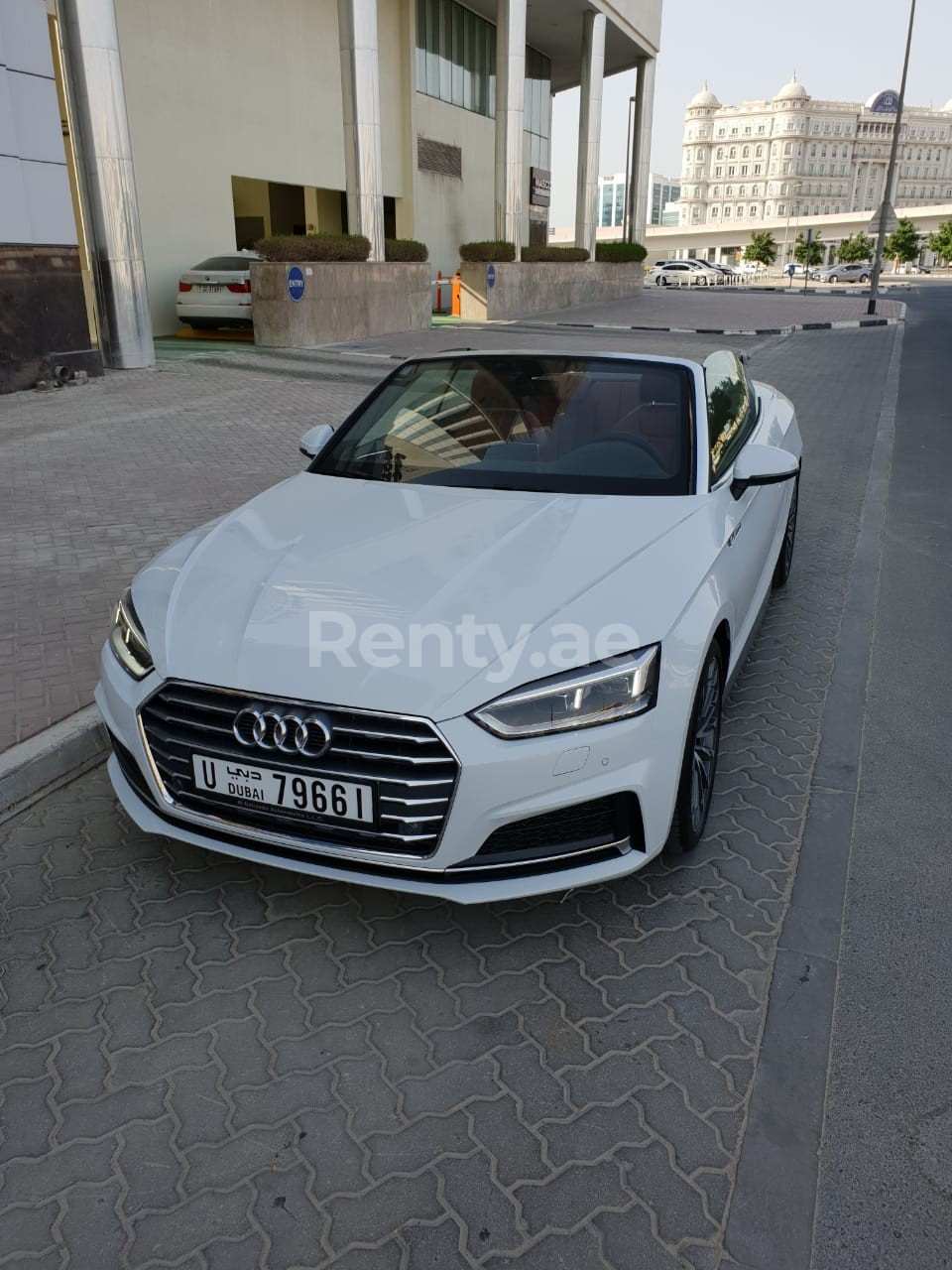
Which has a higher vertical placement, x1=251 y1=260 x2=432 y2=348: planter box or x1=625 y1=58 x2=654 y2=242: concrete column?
x1=625 y1=58 x2=654 y2=242: concrete column

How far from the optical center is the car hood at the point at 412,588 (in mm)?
2662

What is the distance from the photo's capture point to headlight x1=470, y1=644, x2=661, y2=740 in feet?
8.57

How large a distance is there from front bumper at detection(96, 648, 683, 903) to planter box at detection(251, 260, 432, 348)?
16361mm

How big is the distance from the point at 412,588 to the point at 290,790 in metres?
0.69

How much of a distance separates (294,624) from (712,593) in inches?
53.8

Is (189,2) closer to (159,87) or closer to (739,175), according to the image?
(159,87)

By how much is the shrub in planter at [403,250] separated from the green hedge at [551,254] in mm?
7961

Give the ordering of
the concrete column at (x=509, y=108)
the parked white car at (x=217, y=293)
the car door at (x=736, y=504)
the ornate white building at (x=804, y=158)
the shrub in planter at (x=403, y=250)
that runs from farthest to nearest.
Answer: the ornate white building at (x=804, y=158)
the concrete column at (x=509, y=108)
the shrub in planter at (x=403, y=250)
the parked white car at (x=217, y=293)
the car door at (x=736, y=504)

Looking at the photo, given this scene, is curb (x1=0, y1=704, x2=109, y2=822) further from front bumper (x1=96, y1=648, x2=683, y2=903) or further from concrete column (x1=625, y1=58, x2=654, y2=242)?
concrete column (x1=625, y1=58, x2=654, y2=242)

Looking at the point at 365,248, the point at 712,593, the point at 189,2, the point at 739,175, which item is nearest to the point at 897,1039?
the point at 712,593

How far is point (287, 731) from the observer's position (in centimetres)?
264

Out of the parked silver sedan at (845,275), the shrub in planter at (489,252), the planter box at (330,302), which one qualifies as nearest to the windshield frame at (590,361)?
the planter box at (330,302)

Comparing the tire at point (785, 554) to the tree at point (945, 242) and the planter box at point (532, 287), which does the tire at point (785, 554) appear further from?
the tree at point (945, 242)

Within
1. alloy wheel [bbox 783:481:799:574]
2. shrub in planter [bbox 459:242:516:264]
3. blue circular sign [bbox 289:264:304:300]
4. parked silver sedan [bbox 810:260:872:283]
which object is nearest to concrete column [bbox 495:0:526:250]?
shrub in planter [bbox 459:242:516:264]
